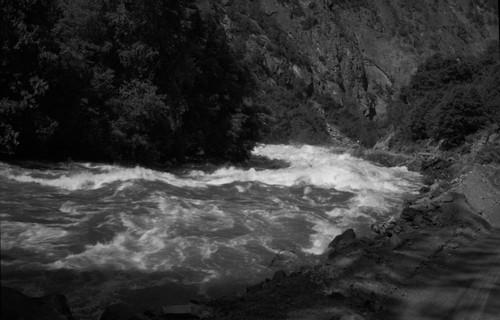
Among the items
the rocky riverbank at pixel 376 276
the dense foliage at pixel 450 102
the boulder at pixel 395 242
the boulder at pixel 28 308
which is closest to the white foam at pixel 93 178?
the rocky riverbank at pixel 376 276

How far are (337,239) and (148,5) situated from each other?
1588 centimetres

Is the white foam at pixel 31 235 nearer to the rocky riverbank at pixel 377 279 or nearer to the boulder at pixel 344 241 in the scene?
the rocky riverbank at pixel 377 279

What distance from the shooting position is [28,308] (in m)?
5.36

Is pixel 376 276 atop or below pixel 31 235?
atop

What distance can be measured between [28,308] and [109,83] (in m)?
17.0

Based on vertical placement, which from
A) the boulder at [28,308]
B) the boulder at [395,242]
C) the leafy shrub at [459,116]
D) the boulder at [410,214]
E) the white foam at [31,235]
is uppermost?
the leafy shrub at [459,116]

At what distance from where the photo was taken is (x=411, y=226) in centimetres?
1246

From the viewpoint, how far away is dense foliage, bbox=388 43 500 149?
3195cm

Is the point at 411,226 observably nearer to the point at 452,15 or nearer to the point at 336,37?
the point at 336,37

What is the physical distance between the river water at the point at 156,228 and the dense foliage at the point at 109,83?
1608mm

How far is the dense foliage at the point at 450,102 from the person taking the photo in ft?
105

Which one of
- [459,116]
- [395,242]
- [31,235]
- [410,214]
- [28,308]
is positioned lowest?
[31,235]

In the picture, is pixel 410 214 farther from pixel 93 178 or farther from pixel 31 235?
pixel 93 178

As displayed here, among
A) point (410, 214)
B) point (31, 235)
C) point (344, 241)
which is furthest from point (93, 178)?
point (410, 214)
